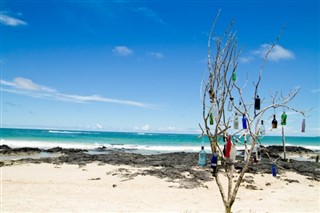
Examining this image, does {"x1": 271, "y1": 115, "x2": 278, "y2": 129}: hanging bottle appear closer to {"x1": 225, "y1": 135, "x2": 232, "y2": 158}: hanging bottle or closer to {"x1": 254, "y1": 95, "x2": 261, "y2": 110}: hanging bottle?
{"x1": 254, "y1": 95, "x2": 261, "y2": 110}: hanging bottle

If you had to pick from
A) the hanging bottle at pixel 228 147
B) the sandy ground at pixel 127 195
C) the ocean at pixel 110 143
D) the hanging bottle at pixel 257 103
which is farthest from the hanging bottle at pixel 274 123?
the ocean at pixel 110 143

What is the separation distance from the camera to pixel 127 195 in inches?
422

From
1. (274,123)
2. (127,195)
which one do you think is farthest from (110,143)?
(274,123)

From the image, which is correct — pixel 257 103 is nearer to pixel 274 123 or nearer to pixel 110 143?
pixel 274 123

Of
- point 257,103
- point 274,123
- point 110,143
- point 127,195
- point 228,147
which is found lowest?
point 110,143

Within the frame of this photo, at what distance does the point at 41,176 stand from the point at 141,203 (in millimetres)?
7120

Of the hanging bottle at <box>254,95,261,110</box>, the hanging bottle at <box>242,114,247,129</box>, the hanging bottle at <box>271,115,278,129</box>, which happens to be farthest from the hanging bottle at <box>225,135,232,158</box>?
the hanging bottle at <box>271,115,278,129</box>

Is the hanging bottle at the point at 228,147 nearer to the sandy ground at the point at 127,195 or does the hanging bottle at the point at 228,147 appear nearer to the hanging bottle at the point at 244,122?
the hanging bottle at the point at 244,122

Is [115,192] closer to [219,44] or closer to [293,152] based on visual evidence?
[219,44]

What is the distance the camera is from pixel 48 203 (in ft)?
29.9

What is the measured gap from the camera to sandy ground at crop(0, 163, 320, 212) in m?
8.90

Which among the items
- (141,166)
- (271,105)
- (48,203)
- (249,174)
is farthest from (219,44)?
(141,166)

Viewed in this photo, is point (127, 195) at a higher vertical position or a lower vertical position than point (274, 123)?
lower

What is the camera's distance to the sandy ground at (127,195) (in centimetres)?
890
